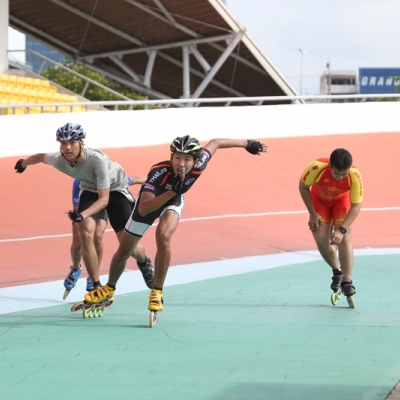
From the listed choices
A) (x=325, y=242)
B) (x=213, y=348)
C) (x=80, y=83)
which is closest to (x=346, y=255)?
(x=325, y=242)

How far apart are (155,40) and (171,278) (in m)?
29.9

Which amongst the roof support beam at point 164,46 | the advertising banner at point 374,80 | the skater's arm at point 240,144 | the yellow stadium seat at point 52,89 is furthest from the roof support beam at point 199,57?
the advertising banner at point 374,80

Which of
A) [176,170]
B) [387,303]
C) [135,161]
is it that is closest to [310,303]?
[387,303]

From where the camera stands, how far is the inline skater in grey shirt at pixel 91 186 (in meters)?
8.04

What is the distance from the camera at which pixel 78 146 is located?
26.5 feet

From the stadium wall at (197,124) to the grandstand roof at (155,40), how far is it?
11070 millimetres

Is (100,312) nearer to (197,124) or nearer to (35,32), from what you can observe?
(197,124)

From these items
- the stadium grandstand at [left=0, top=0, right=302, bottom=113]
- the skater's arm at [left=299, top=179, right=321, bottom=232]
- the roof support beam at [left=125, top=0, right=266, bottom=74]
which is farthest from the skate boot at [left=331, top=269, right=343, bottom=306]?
the roof support beam at [left=125, top=0, right=266, bottom=74]

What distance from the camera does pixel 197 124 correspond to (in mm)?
23578

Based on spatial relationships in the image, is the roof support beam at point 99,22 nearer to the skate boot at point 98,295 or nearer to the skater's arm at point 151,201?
the skate boot at point 98,295

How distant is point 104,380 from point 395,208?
14.2m

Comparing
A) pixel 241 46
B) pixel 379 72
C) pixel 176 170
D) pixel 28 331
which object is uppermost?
pixel 379 72

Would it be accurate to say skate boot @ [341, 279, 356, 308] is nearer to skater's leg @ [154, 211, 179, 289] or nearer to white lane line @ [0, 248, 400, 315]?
skater's leg @ [154, 211, 179, 289]

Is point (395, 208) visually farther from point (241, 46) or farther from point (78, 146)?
point (241, 46)
